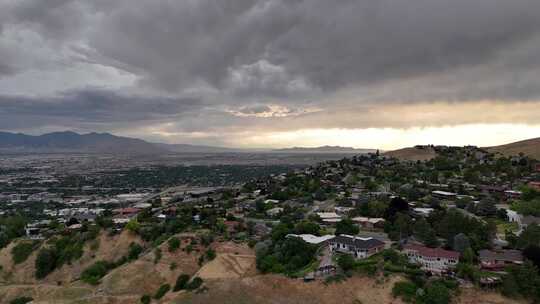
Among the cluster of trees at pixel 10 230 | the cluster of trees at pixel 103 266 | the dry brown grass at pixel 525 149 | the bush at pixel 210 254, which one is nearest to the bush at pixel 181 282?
the bush at pixel 210 254

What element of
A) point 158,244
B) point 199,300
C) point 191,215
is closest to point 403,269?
point 199,300

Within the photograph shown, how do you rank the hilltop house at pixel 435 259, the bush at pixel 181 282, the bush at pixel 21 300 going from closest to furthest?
the hilltop house at pixel 435 259, the bush at pixel 181 282, the bush at pixel 21 300

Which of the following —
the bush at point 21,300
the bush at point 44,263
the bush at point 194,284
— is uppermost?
the bush at point 194,284

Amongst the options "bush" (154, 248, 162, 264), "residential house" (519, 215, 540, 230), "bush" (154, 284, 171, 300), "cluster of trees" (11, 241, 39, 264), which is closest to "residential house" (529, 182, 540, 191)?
"residential house" (519, 215, 540, 230)

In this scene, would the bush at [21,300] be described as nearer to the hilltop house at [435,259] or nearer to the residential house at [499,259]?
the hilltop house at [435,259]

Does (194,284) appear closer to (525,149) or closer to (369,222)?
(369,222)

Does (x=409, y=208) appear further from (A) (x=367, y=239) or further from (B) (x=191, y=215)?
(B) (x=191, y=215)
